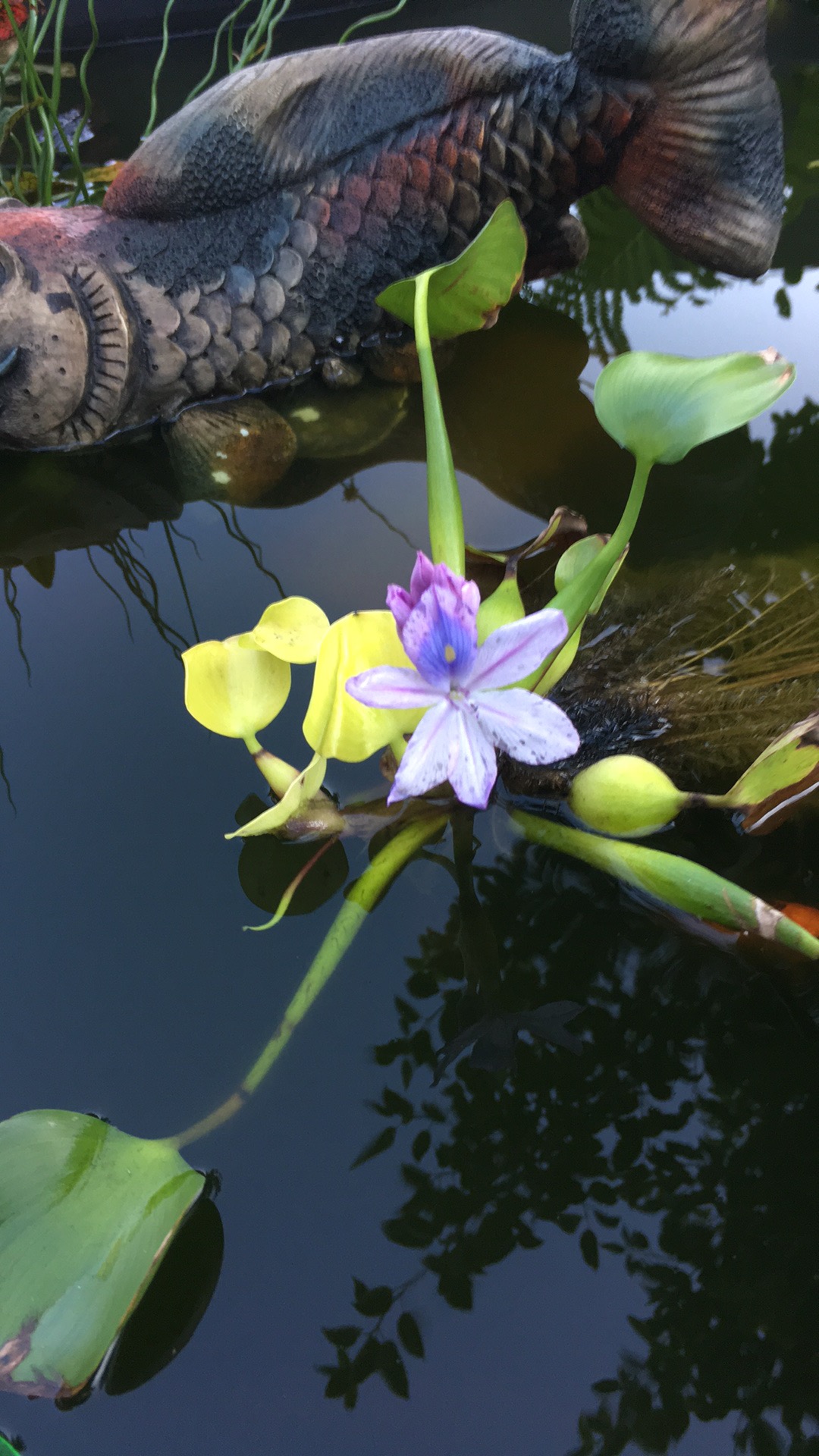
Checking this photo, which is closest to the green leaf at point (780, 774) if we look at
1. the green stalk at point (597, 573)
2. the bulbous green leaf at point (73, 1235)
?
the green stalk at point (597, 573)

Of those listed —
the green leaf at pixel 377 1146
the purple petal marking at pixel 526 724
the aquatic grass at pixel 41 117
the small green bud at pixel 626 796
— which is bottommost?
the green leaf at pixel 377 1146

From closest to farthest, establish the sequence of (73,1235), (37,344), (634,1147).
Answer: (73,1235) → (634,1147) → (37,344)

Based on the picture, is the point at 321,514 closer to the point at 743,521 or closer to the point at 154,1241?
the point at 743,521

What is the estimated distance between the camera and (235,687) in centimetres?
74

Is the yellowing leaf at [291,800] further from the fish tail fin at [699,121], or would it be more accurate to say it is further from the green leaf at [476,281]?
the fish tail fin at [699,121]

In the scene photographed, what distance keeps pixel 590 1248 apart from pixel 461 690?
37 cm

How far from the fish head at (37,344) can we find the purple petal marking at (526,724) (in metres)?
0.90

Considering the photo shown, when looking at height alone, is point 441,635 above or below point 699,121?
below

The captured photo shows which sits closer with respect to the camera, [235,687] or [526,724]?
[526,724]

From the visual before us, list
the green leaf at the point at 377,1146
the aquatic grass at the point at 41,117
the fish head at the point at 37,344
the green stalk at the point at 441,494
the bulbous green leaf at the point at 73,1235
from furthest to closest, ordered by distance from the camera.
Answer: the aquatic grass at the point at 41,117
the fish head at the point at 37,344
the green stalk at the point at 441,494
the green leaf at the point at 377,1146
the bulbous green leaf at the point at 73,1235

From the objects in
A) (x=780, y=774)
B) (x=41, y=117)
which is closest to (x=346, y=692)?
(x=780, y=774)

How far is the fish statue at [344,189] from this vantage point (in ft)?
3.98

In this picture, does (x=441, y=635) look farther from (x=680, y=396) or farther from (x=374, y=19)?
(x=374, y=19)

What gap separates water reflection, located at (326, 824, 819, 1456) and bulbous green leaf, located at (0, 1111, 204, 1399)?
0.13 m
